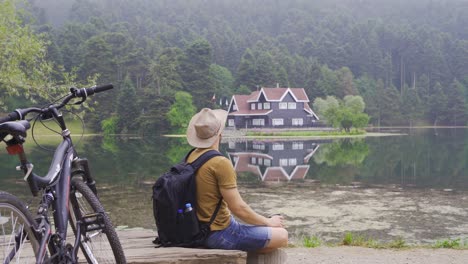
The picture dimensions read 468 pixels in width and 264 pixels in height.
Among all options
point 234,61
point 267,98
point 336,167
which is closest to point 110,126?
point 267,98

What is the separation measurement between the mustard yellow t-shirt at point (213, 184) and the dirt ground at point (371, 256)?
5.89 feet

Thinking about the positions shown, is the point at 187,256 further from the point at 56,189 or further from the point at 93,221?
the point at 56,189

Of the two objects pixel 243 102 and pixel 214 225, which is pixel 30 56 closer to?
pixel 214 225

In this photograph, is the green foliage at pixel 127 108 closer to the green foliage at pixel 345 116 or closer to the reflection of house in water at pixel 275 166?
the green foliage at pixel 345 116

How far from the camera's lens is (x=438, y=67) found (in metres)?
89.8

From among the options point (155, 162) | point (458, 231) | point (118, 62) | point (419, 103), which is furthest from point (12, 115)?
point (419, 103)

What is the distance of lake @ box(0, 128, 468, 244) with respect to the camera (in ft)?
32.8

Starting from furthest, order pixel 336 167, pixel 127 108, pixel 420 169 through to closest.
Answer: pixel 127 108
pixel 336 167
pixel 420 169

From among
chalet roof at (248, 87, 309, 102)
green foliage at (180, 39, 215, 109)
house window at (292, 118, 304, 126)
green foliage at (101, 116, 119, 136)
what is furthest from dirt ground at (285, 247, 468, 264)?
green foliage at (180, 39, 215, 109)

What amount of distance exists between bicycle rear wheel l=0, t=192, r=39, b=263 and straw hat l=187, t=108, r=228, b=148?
1.29 m

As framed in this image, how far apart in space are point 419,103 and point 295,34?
44.1 m

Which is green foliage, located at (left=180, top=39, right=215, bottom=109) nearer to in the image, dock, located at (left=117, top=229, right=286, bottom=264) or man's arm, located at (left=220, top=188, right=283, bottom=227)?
dock, located at (left=117, top=229, right=286, bottom=264)

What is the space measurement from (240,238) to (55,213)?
1.37m

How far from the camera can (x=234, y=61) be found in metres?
89.2
